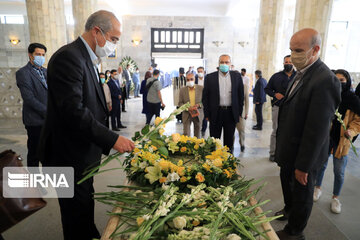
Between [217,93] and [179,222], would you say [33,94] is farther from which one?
[179,222]

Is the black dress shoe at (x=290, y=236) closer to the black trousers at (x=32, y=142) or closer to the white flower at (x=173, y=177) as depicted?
the white flower at (x=173, y=177)

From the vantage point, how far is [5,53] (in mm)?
17656

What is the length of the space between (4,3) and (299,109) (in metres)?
20.6

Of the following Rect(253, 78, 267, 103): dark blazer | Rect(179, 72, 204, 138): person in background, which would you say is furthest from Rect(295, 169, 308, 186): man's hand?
Rect(253, 78, 267, 103): dark blazer

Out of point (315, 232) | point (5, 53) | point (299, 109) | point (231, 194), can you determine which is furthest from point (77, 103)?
point (5, 53)

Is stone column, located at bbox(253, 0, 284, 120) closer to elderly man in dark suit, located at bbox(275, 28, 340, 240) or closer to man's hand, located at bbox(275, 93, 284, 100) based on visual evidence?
man's hand, located at bbox(275, 93, 284, 100)

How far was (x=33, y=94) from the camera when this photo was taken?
3.14 metres

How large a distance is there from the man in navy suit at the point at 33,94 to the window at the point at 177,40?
1752cm

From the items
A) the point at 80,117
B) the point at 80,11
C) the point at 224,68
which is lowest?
the point at 80,117

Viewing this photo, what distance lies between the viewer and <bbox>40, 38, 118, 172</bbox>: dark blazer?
1632 mm

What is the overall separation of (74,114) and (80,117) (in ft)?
0.14

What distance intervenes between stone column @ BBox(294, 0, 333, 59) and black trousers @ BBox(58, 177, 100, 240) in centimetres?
558

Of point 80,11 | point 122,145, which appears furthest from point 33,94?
point 80,11

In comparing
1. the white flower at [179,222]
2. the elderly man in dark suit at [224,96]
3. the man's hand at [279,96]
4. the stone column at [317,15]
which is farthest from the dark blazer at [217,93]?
the white flower at [179,222]
